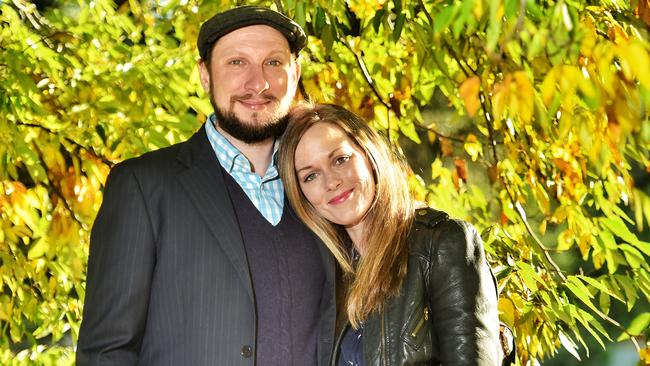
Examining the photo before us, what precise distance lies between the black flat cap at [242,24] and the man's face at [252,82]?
0.05ft

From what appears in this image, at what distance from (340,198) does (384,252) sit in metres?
0.15

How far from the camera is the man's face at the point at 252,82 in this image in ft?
7.38

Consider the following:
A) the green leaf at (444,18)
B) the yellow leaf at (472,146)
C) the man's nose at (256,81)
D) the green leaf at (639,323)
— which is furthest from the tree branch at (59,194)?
the green leaf at (444,18)

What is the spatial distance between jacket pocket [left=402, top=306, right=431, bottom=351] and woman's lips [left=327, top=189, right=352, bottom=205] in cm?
28

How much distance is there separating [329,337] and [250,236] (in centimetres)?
27

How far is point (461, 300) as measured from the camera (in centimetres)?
196

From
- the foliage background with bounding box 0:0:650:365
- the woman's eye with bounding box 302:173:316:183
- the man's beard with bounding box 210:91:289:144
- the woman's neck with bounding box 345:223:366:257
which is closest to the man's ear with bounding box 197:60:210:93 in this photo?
the man's beard with bounding box 210:91:289:144

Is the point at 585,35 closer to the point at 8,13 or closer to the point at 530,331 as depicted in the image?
the point at 530,331

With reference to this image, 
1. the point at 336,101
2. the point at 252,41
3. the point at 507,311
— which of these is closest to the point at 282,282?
the point at 252,41

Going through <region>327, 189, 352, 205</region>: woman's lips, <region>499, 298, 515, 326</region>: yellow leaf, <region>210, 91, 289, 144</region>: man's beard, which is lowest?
<region>499, 298, 515, 326</region>: yellow leaf

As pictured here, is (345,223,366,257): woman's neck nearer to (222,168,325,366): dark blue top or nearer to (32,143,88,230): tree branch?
(222,168,325,366): dark blue top

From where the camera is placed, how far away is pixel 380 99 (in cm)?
337

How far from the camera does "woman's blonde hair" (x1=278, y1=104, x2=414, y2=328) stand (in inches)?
81.1

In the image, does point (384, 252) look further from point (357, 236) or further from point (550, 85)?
point (550, 85)
